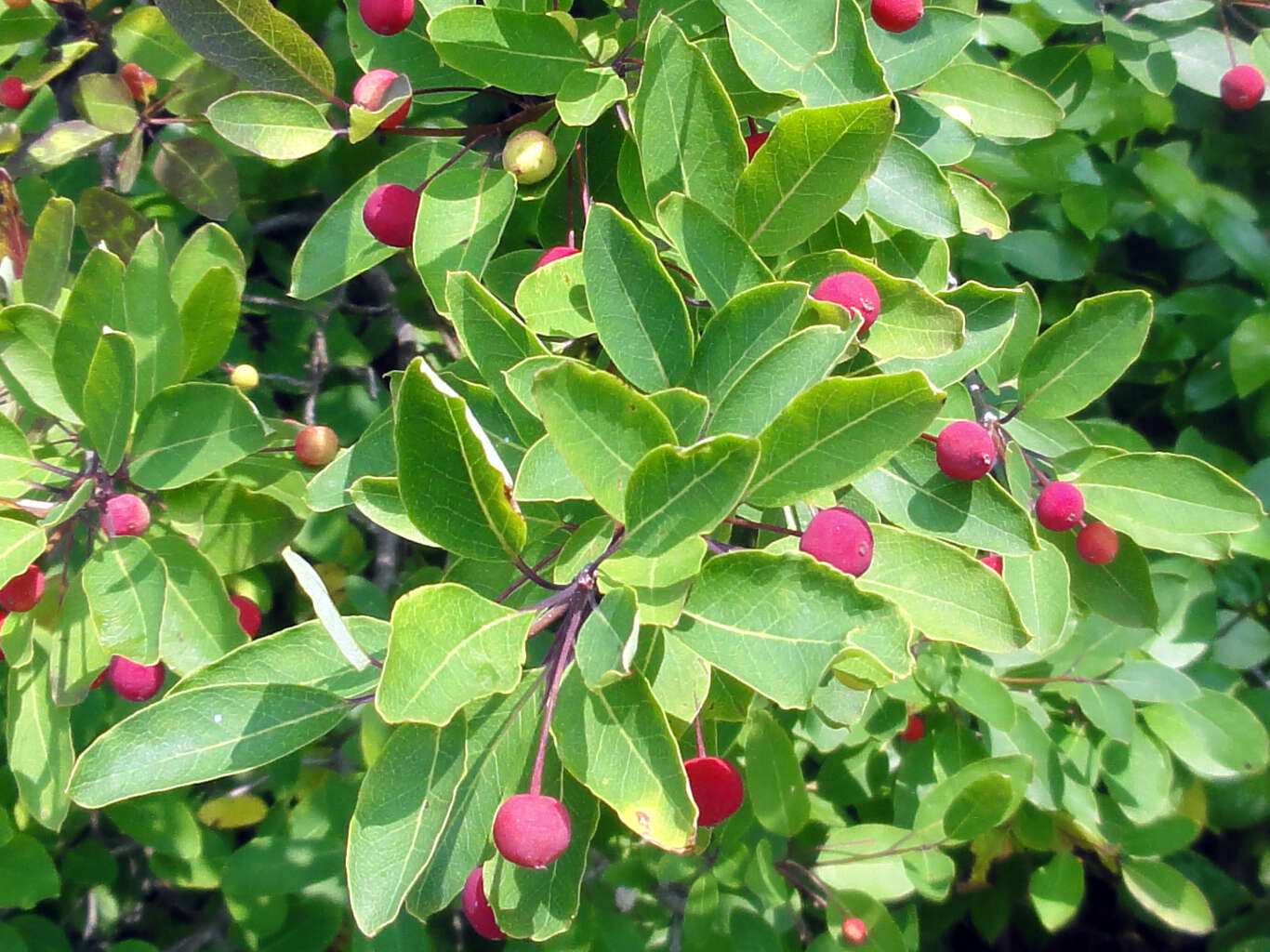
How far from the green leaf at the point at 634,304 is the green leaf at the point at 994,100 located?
61 cm

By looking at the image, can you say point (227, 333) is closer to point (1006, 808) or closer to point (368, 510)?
point (368, 510)

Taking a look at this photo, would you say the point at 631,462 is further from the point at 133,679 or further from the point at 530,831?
the point at 133,679

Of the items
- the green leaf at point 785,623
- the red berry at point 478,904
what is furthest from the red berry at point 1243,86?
the red berry at point 478,904

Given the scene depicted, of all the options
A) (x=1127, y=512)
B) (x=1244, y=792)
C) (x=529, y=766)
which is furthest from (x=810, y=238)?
(x=1244, y=792)

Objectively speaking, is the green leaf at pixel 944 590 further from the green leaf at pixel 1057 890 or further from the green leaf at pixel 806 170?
the green leaf at pixel 1057 890

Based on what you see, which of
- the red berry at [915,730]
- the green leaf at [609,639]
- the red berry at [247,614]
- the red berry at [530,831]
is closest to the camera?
the green leaf at [609,639]

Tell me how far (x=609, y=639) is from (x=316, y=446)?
0.77 m

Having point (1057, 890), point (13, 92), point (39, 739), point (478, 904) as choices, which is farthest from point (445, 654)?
point (1057, 890)

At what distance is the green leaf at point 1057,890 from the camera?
1871mm

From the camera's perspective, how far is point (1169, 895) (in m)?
1.90

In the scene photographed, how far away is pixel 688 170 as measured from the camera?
102 cm

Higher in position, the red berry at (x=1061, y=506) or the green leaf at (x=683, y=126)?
the green leaf at (x=683, y=126)

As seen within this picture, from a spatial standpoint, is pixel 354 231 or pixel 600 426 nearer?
pixel 600 426

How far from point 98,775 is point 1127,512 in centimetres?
115
